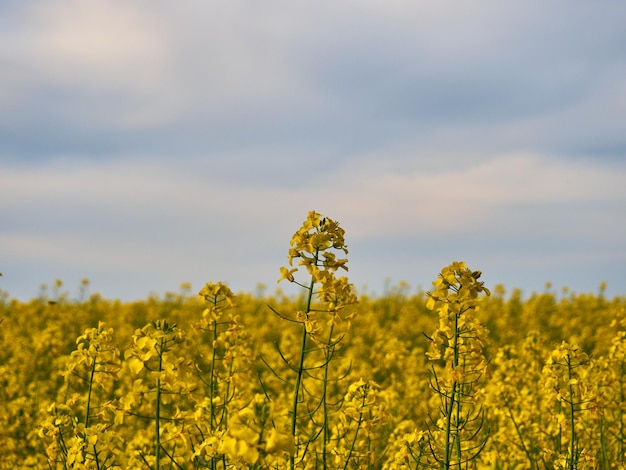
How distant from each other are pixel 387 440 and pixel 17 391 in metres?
5.21

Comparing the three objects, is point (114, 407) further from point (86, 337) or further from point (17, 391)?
point (17, 391)

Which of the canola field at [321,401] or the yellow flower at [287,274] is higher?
the yellow flower at [287,274]

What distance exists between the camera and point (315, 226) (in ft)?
12.0

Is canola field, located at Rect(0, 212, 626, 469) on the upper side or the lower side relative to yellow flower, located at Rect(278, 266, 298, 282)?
lower

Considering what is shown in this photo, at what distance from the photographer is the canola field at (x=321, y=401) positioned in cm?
351

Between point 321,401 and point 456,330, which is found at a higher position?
point 456,330

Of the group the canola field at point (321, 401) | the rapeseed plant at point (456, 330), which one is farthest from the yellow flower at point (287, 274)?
the rapeseed plant at point (456, 330)

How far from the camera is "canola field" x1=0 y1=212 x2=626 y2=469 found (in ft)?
11.5

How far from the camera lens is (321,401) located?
12.3 ft

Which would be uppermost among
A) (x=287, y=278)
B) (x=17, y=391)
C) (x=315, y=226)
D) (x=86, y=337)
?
(x=315, y=226)

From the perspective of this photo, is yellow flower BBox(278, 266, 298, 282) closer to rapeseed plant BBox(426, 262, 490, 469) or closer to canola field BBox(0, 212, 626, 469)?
canola field BBox(0, 212, 626, 469)

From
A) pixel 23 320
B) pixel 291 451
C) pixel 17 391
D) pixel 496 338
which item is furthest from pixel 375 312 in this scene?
pixel 291 451

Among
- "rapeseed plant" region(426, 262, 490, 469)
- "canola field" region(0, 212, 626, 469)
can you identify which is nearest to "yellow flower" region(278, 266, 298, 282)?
"canola field" region(0, 212, 626, 469)

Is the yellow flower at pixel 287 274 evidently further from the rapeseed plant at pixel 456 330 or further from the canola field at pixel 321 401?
the rapeseed plant at pixel 456 330
